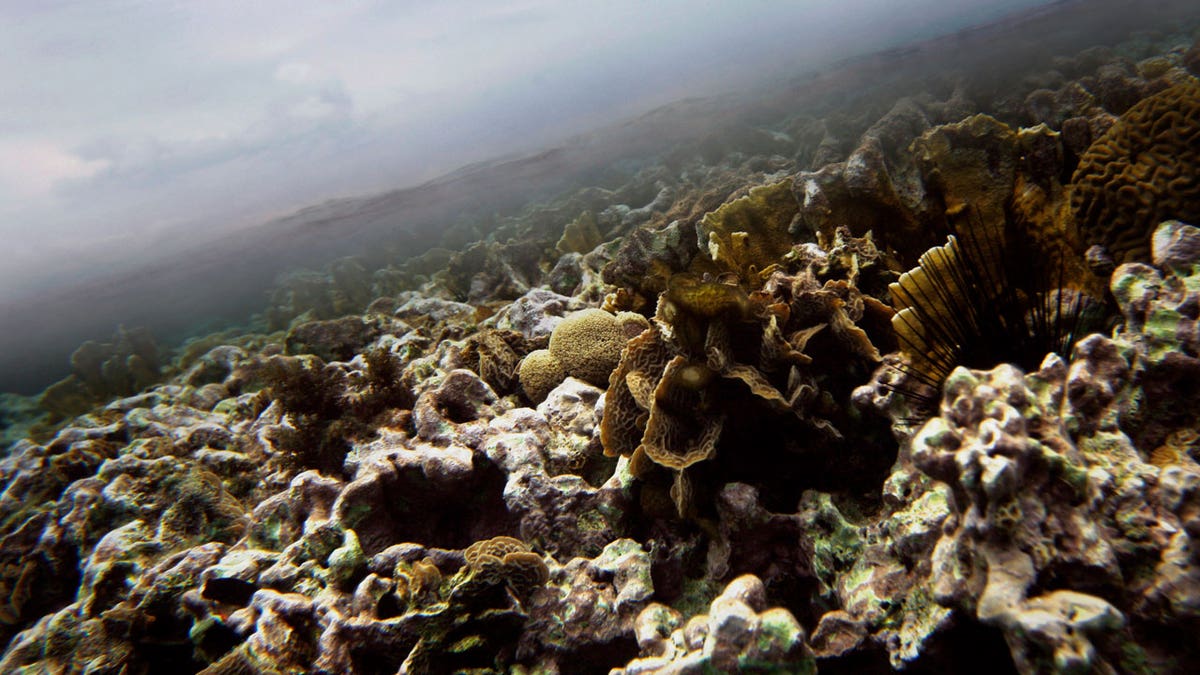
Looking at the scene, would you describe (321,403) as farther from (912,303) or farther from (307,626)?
(912,303)

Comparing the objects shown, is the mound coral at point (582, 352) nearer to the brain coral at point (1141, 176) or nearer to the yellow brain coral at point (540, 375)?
the yellow brain coral at point (540, 375)

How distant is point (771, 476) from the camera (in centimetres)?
251

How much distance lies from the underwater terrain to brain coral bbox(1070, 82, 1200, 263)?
0.01 meters

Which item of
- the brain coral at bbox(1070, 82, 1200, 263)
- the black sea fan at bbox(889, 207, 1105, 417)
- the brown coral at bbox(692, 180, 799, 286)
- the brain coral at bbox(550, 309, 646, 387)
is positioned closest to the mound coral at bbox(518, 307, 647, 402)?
the brain coral at bbox(550, 309, 646, 387)

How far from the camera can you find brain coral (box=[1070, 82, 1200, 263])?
2.21 m

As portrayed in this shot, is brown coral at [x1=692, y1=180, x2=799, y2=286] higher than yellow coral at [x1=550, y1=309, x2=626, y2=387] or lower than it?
higher

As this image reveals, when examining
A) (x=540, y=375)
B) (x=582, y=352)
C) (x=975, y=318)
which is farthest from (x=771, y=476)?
(x=540, y=375)

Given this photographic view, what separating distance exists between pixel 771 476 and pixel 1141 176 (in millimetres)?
2185

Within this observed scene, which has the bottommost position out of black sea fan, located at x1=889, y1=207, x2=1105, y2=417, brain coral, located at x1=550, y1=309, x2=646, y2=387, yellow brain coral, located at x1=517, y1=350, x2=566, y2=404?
yellow brain coral, located at x1=517, y1=350, x2=566, y2=404

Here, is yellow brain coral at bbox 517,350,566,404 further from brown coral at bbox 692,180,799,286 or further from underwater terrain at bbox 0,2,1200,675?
brown coral at bbox 692,180,799,286

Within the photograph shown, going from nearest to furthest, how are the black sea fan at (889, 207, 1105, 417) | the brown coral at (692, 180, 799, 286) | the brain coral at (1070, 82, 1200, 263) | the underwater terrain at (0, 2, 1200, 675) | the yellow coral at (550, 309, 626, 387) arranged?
Answer: the underwater terrain at (0, 2, 1200, 675)
the black sea fan at (889, 207, 1105, 417)
the brain coral at (1070, 82, 1200, 263)
the yellow coral at (550, 309, 626, 387)
the brown coral at (692, 180, 799, 286)

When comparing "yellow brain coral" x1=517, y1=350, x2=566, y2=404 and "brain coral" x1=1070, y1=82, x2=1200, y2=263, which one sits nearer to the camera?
"brain coral" x1=1070, y1=82, x2=1200, y2=263

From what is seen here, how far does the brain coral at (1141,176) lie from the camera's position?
7.25 ft

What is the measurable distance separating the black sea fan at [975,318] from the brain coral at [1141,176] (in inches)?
10.7
